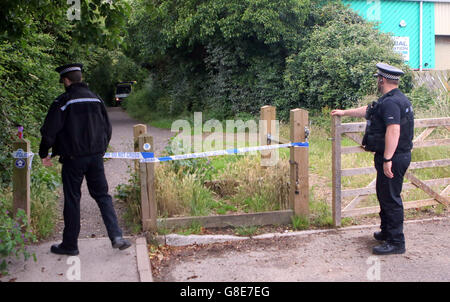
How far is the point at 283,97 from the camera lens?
17234 millimetres

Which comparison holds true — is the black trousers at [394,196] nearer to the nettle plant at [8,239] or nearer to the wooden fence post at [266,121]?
the wooden fence post at [266,121]

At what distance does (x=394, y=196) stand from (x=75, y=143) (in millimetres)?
3476

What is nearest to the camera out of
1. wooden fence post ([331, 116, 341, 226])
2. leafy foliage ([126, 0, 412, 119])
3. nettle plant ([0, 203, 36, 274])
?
nettle plant ([0, 203, 36, 274])

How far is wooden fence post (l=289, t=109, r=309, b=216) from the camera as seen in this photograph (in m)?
6.54

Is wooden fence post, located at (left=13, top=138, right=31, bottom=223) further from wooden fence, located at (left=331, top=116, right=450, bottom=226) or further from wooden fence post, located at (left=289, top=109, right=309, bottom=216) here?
wooden fence, located at (left=331, top=116, right=450, bottom=226)

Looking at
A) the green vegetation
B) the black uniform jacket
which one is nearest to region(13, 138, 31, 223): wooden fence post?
the green vegetation

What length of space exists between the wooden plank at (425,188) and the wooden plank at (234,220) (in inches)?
68.0

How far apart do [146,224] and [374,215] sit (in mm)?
3263

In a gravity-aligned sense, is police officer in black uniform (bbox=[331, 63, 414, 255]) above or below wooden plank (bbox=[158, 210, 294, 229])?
above

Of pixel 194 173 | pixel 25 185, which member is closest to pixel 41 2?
pixel 25 185

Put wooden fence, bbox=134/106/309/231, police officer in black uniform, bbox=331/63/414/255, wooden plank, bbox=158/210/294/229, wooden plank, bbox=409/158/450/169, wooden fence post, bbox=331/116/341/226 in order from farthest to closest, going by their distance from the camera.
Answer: wooden plank, bbox=409/158/450/169 < wooden fence post, bbox=331/116/341/226 < wooden plank, bbox=158/210/294/229 < wooden fence, bbox=134/106/309/231 < police officer in black uniform, bbox=331/63/414/255

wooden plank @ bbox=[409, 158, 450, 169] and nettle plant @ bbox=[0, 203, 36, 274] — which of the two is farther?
wooden plank @ bbox=[409, 158, 450, 169]

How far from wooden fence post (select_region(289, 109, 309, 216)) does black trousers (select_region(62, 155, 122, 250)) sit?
2.30 meters

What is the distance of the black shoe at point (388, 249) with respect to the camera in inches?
223
